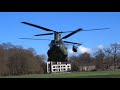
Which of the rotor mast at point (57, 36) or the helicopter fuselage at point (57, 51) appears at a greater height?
the rotor mast at point (57, 36)

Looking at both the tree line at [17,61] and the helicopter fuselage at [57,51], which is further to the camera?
the tree line at [17,61]

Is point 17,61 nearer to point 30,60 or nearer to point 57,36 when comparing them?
point 30,60

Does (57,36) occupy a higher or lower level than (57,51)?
higher

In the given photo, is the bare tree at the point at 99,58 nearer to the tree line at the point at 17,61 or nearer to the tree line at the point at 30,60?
the tree line at the point at 30,60

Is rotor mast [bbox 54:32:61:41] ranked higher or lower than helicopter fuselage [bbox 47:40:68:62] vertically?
higher

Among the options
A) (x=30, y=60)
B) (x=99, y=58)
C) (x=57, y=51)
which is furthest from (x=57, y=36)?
(x=99, y=58)

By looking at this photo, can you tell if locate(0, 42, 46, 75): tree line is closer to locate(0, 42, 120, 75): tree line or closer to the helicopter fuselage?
locate(0, 42, 120, 75): tree line

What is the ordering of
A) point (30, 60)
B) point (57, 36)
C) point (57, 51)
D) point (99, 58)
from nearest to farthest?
point (57, 51)
point (57, 36)
point (30, 60)
point (99, 58)

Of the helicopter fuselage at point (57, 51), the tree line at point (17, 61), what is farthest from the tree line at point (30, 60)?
the helicopter fuselage at point (57, 51)

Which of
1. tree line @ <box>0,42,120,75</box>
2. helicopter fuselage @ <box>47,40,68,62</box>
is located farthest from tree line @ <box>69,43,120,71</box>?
helicopter fuselage @ <box>47,40,68,62</box>

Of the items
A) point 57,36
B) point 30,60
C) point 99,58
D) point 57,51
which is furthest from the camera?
point 99,58
